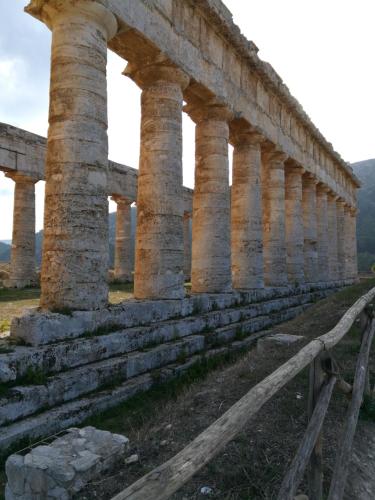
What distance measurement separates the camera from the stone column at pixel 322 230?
22.4 metres

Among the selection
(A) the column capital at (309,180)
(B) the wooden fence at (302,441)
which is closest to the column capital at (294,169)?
(A) the column capital at (309,180)

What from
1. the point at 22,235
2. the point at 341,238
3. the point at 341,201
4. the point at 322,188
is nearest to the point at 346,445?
the point at 22,235

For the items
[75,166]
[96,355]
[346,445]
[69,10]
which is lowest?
[346,445]

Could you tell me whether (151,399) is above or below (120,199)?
below

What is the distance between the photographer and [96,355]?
6.75 meters

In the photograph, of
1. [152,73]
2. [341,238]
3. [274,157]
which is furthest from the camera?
[341,238]

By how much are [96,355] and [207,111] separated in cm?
837

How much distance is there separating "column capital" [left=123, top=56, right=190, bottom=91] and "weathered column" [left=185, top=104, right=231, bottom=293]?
7.66 ft

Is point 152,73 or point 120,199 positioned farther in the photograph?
point 120,199

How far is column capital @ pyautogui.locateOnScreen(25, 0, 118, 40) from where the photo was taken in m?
7.29

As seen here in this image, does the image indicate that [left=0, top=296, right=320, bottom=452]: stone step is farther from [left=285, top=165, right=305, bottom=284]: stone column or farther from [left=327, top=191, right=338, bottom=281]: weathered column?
[left=327, top=191, right=338, bottom=281]: weathered column

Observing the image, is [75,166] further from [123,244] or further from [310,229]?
[123,244]

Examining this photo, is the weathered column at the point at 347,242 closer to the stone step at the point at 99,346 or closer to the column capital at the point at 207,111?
the column capital at the point at 207,111

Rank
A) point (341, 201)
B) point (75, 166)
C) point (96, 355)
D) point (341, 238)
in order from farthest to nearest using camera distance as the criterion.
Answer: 1. point (341, 201)
2. point (341, 238)
3. point (75, 166)
4. point (96, 355)
